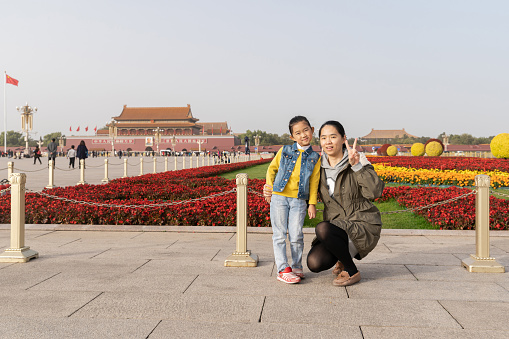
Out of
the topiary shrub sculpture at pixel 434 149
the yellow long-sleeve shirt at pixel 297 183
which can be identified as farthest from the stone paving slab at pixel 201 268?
the topiary shrub sculpture at pixel 434 149

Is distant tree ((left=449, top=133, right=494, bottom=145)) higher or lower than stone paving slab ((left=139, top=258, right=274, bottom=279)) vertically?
higher

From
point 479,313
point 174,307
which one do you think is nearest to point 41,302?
point 174,307

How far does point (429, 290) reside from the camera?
3.16 meters

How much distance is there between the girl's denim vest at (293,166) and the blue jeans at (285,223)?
0.27 feet

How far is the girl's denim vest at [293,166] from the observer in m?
3.30

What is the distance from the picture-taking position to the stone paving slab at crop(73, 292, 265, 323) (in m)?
2.60

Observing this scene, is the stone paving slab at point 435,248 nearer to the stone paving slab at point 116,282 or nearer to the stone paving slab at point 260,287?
the stone paving slab at point 260,287

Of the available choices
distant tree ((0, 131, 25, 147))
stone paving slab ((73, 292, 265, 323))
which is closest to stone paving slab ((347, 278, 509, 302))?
stone paving slab ((73, 292, 265, 323))

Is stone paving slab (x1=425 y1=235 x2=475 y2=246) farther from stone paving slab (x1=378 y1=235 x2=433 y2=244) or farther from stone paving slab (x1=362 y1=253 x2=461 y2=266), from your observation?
stone paving slab (x1=362 y1=253 x2=461 y2=266)

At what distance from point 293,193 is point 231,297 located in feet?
2.90

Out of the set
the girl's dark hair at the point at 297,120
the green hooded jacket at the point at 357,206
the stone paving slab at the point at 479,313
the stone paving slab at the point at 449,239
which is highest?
the girl's dark hair at the point at 297,120

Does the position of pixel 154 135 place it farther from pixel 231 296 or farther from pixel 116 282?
pixel 231 296

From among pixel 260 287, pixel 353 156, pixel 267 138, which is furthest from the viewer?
pixel 267 138

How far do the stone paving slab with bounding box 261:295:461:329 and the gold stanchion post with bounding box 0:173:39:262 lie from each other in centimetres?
245
